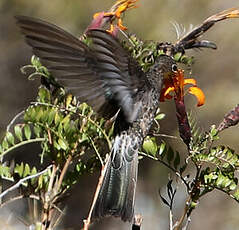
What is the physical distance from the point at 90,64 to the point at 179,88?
8.2 inches

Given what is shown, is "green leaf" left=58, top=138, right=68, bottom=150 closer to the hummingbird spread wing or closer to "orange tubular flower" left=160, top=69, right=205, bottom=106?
the hummingbird spread wing

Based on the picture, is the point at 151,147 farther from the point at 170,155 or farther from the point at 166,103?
the point at 166,103

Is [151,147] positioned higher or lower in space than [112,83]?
lower

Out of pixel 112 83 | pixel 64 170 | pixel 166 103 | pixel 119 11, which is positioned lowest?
pixel 64 170

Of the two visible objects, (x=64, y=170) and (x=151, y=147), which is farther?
(x=151, y=147)

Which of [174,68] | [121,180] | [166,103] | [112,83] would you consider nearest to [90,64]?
[112,83]

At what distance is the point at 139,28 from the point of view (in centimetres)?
366

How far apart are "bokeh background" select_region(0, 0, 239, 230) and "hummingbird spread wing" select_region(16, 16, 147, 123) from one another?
2.20 meters

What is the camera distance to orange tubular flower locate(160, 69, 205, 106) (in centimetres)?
114

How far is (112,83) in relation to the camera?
1.14 m

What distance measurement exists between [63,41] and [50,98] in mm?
103

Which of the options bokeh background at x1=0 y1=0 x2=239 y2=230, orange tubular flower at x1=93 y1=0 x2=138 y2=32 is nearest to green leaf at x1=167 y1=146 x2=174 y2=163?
orange tubular flower at x1=93 y1=0 x2=138 y2=32

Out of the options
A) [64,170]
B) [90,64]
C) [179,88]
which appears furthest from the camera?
[179,88]

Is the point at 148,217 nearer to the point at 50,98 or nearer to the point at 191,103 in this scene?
the point at 191,103
